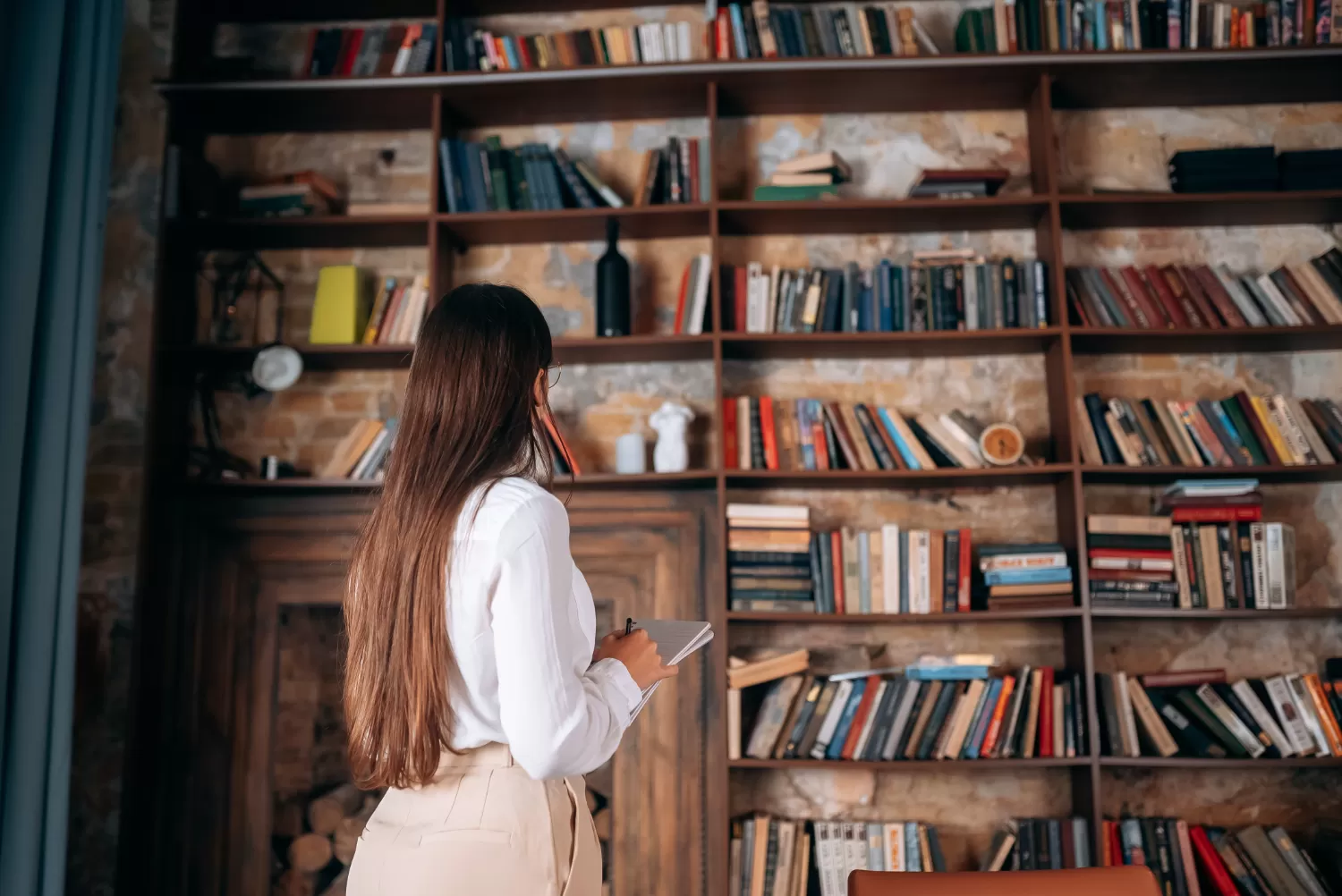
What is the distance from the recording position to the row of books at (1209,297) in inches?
→ 124

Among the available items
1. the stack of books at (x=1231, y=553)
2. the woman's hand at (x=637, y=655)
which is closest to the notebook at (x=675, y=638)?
the woman's hand at (x=637, y=655)

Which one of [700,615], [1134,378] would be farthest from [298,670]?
[1134,378]

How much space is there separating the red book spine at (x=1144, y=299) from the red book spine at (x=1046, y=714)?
3.76 ft

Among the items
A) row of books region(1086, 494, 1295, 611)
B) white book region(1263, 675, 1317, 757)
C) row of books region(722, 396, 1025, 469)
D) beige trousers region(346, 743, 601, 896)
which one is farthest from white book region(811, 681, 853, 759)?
beige trousers region(346, 743, 601, 896)

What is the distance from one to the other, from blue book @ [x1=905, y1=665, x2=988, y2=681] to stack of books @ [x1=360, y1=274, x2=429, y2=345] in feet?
6.18

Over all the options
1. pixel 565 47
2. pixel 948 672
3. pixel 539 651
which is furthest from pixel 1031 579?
pixel 565 47

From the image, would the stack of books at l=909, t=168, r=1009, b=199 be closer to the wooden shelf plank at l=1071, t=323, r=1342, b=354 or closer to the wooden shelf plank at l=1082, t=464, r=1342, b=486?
the wooden shelf plank at l=1071, t=323, r=1342, b=354

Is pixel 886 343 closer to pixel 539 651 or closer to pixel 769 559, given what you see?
pixel 769 559

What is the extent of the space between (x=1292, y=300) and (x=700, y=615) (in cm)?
209

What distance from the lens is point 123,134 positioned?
356 cm

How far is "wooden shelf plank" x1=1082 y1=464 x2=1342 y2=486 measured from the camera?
2990mm

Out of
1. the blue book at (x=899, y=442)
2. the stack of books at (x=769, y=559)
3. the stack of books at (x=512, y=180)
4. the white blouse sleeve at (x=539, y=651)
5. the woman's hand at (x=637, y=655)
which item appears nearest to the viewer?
the white blouse sleeve at (x=539, y=651)

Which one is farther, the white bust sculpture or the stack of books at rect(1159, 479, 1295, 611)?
the white bust sculpture

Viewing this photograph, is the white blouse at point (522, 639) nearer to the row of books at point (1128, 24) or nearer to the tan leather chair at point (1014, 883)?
the tan leather chair at point (1014, 883)
